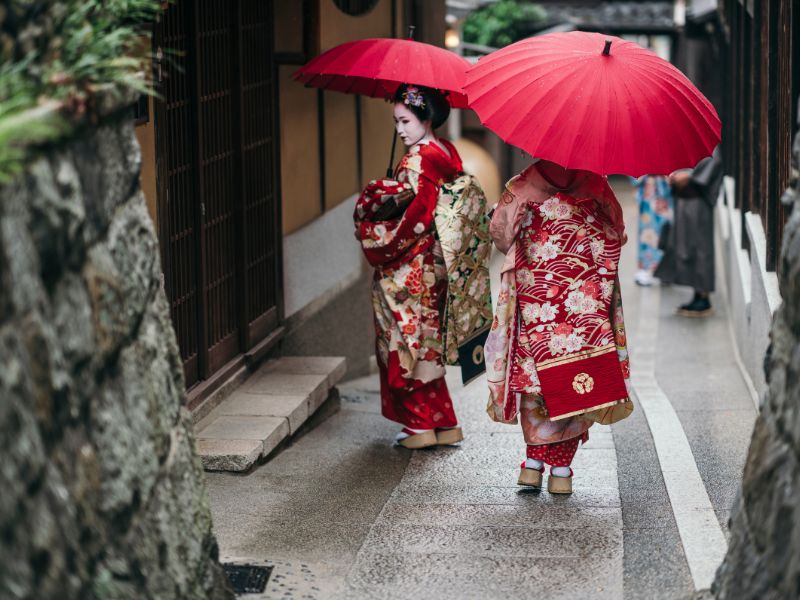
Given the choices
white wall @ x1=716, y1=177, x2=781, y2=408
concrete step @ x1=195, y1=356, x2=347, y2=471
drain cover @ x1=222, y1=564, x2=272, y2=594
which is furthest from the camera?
white wall @ x1=716, y1=177, x2=781, y2=408

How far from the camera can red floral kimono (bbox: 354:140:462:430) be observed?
290 inches

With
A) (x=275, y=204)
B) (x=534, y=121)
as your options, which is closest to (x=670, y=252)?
(x=275, y=204)

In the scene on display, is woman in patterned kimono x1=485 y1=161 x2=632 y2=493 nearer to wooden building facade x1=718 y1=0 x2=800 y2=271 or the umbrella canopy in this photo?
the umbrella canopy

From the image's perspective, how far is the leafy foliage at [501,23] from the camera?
20.9 meters

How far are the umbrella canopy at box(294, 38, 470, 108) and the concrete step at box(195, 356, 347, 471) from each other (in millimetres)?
1866

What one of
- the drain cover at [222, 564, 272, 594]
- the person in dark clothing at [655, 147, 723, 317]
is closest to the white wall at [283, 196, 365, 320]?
the drain cover at [222, 564, 272, 594]

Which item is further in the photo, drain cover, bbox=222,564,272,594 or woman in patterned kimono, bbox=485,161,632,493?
woman in patterned kimono, bbox=485,161,632,493

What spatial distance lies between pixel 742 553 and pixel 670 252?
10.4 m

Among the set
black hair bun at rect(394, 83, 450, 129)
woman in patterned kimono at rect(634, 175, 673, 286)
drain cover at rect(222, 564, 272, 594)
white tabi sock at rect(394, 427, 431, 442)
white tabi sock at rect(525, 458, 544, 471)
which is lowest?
woman in patterned kimono at rect(634, 175, 673, 286)

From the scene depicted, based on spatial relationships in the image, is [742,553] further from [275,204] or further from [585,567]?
[275,204]

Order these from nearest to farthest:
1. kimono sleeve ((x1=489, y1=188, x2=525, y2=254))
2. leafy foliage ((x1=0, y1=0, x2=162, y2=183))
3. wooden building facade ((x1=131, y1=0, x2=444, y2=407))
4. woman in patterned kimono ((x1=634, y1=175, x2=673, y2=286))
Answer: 1. leafy foliage ((x1=0, y1=0, x2=162, y2=183))
2. kimono sleeve ((x1=489, y1=188, x2=525, y2=254))
3. wooden building facade ((x1=131, y1=0, x2=444, y2=407))
4. woman in patterned kimono ((x1=634, y1=175, x2=673, y2=286))

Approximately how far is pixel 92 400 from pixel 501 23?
59.2 ft

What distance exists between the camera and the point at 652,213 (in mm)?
15727

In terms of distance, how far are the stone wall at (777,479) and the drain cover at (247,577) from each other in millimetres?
1792
